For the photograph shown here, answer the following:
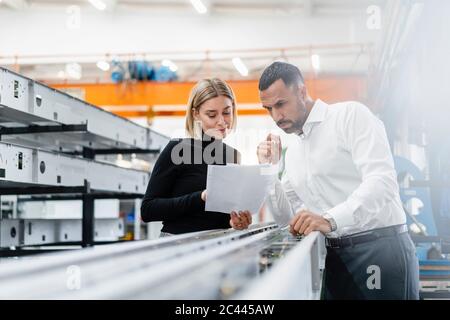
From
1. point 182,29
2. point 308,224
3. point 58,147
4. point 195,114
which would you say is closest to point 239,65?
point 182,29

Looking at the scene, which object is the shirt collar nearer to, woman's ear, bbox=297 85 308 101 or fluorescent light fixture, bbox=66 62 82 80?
woman's ear, bbox=297 85 308 101

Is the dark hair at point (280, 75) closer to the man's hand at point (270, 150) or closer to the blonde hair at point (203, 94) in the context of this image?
the man's hand at point (270, 150)

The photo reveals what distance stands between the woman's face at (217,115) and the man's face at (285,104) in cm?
29

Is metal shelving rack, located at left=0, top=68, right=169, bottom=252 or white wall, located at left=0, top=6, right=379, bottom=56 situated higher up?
white wall, located at left=0, top=6, right=379, bottom=56

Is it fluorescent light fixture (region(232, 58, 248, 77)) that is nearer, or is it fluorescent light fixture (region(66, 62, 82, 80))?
fluorescent light fixture (region(232, 58, 248, 77))

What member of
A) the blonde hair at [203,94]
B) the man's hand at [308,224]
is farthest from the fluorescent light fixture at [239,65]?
the man's hand at [308,224]

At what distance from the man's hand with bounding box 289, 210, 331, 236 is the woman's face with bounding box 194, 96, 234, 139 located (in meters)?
0.57

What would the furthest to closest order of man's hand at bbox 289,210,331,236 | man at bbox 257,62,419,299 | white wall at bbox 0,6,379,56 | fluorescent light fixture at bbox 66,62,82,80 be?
fluorescent light fixture at bbox 66,62,82,80, white wall at bbox 0,6,379,56, man at bbox 257,62,419,299, man's hand at bbox 289,210,331,236

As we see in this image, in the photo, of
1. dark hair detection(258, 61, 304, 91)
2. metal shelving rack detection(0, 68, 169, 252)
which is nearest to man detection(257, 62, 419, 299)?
dark hair detection(258, 61, 304, 91)

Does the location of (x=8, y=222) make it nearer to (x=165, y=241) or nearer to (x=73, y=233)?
(x=73, y=233)

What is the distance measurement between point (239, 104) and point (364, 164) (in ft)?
20.2

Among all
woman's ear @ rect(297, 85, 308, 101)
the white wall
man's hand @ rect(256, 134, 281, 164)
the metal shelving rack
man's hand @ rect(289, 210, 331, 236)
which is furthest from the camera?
the white wall

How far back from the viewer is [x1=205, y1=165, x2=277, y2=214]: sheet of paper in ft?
4.58

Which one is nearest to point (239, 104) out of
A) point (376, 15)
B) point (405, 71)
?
point (405, 71)
